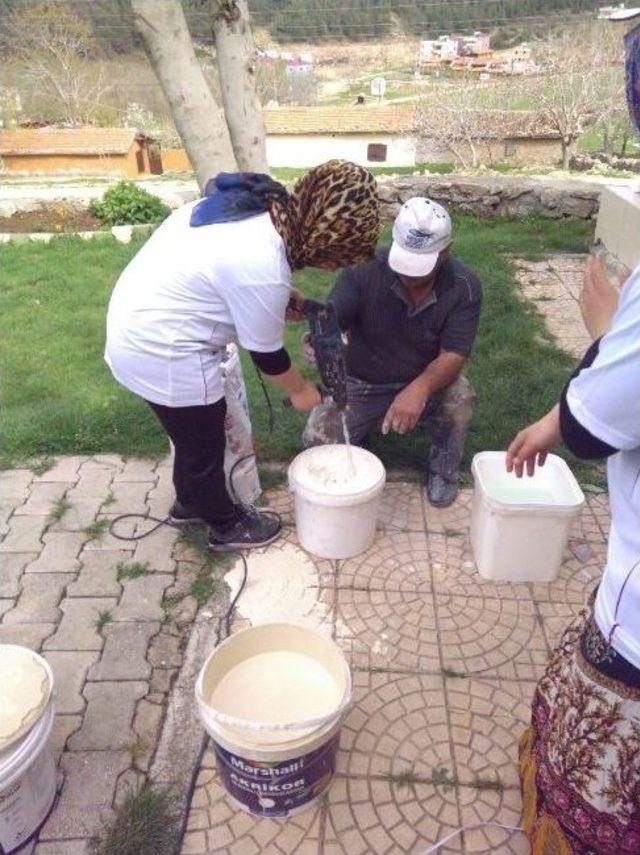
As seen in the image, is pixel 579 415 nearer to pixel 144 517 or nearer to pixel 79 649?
pixel 79 649

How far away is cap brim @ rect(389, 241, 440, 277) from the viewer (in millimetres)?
2572

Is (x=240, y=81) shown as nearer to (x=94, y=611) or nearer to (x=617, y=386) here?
(x=94, y=611)

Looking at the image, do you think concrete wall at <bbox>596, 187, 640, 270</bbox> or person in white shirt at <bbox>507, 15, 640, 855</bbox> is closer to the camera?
person in white shirt at <bbox>507, 15, 640, 855</bbox>

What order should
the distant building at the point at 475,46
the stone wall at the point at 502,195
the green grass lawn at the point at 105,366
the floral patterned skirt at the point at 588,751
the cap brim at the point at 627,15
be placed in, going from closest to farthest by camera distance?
1. the cap brim at the point at 627,15
2. the floral patterned skirt at the point at 588,751
3. the green grass lawn at the point at 105,366
4. the stone wall at the point at 502,195
5. the distant building at the point at 475,46

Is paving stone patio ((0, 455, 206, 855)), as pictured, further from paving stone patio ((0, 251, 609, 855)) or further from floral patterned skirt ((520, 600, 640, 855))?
floral patterned skirt ((520, 600, 640, 855))

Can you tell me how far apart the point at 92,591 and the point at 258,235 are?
1559 millimetres

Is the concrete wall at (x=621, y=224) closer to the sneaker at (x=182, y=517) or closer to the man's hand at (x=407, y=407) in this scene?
the man's hand at (x=407, y=407)

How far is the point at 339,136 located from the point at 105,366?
28.8 meters

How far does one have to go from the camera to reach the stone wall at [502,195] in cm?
765

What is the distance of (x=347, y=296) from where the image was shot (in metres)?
2.87

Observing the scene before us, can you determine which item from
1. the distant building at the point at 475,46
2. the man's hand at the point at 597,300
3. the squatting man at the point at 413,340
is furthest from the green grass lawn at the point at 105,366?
the distant building at the point at 475,46

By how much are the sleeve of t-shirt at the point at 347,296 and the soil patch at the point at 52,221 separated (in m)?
6.12

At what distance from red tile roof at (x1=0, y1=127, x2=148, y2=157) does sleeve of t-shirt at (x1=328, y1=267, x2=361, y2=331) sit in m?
22.0

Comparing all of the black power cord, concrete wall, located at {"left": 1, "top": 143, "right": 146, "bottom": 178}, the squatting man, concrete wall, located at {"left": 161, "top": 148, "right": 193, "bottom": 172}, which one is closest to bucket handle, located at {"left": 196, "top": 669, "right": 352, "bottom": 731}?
the black power cord
